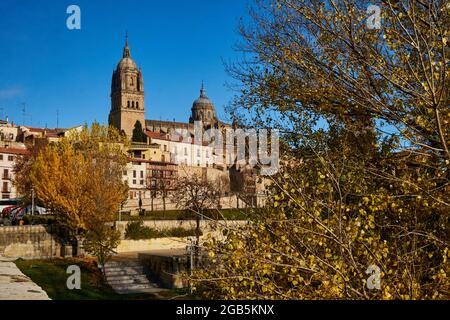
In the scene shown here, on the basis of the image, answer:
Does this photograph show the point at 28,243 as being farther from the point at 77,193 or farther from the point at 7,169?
the point at 7,169

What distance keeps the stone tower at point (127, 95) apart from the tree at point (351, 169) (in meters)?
107

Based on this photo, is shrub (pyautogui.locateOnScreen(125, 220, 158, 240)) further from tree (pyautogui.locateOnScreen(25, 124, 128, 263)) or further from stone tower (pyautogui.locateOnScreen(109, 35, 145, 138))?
stone tower (pyautogui.locateOnScreen(109, 35, 145, 138))

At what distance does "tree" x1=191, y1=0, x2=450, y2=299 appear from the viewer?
559 cm

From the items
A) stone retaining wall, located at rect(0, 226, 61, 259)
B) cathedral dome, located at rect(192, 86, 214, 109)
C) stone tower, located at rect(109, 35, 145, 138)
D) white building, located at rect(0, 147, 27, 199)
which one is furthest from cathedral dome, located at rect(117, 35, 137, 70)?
stone retaining wall, located at rect(0, 226, 61, 259)

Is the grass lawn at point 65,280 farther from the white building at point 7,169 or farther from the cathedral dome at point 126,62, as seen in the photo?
the cathedral dome at point 126,62

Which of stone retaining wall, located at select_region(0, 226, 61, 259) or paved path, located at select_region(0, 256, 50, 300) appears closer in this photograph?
paved path, located at select_region(0, 256, 50, 300)

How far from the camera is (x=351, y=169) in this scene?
23.8ft

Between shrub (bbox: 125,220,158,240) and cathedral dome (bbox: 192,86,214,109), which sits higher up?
cathedral dome (bbox: 192,86,214,109)

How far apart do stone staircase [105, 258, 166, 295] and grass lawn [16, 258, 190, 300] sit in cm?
65

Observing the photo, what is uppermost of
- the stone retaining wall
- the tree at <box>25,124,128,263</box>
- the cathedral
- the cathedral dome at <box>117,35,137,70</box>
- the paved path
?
the cathedral dome at <box>117,35,137,70</box>

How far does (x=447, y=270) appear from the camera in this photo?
19.6 feet
